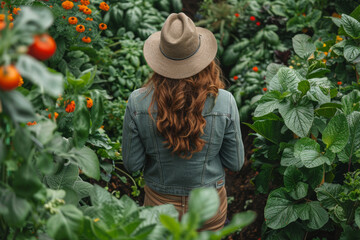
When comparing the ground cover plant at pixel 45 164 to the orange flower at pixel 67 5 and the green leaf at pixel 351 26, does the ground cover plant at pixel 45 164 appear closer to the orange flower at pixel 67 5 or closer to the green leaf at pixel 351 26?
the orange flower at pixel 67 5

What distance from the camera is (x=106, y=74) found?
3.72 m

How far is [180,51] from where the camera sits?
5.80 feet

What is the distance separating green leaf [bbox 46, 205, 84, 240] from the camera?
1.04m

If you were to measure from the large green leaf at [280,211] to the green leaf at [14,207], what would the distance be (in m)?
1.53

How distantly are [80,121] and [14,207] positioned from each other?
1.05 ft

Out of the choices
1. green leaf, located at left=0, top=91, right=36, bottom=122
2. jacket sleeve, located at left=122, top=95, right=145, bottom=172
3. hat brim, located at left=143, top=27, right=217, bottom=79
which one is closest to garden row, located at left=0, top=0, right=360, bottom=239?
green leaf, located at left=0, top=91, right=36, bottom=122

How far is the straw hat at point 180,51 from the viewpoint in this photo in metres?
1.75

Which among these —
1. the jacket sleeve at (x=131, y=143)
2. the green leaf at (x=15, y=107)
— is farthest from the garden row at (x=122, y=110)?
the jacket sleeve at (x=131, y=143)

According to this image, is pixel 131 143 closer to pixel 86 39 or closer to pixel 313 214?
pixel 313 214

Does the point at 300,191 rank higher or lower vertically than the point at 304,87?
lower

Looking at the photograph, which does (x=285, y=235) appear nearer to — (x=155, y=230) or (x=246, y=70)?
(x=155, y=230)

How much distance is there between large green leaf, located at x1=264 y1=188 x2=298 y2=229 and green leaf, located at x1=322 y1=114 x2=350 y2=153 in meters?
0.40

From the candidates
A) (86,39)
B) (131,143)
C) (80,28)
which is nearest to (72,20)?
(80,28)

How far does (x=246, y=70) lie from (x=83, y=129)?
316 cm
